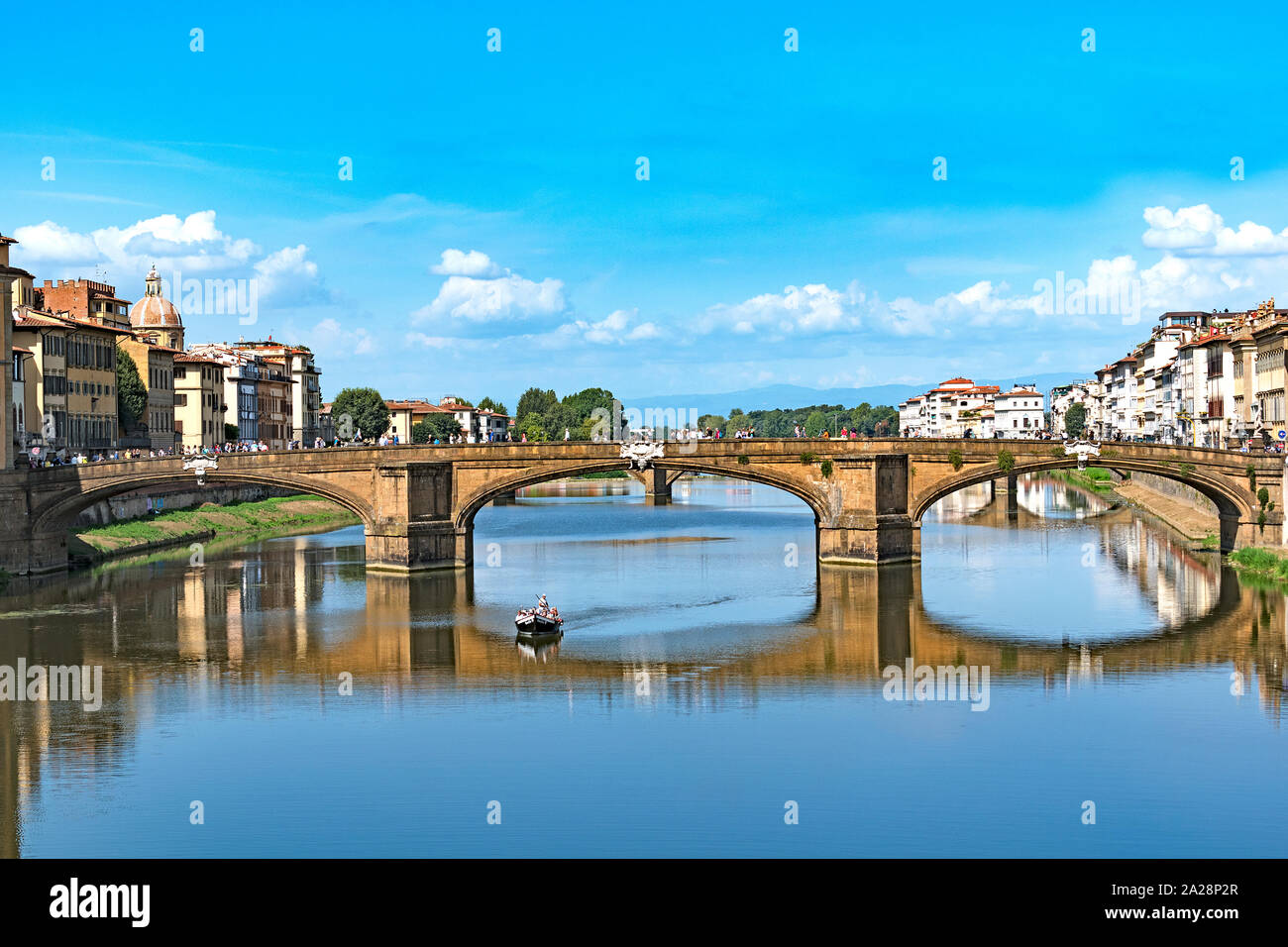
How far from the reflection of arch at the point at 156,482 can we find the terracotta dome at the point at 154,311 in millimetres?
59580

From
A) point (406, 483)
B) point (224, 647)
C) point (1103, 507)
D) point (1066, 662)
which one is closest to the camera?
point (1066, 662)

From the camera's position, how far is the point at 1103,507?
120188 millimetres

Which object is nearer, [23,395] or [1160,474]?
[1160,474]

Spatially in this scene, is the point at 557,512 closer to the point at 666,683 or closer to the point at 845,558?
the point at 845,558

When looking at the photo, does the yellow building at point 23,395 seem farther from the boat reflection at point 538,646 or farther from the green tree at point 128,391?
the boat reflection at point 538,646

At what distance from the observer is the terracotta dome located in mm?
131125

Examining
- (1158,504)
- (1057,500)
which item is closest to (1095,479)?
(1057,500)

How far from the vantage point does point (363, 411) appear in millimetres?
170375

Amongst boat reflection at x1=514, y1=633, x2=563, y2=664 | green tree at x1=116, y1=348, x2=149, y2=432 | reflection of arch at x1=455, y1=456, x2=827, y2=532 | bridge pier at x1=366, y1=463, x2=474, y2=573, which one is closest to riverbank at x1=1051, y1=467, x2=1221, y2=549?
reflection of arch at x1=455, y1=456, x2=827, y2=532

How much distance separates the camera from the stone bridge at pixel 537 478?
71.6m

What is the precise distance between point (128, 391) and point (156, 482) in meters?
34.7

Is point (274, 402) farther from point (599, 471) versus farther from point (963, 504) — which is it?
point (599, 471)
